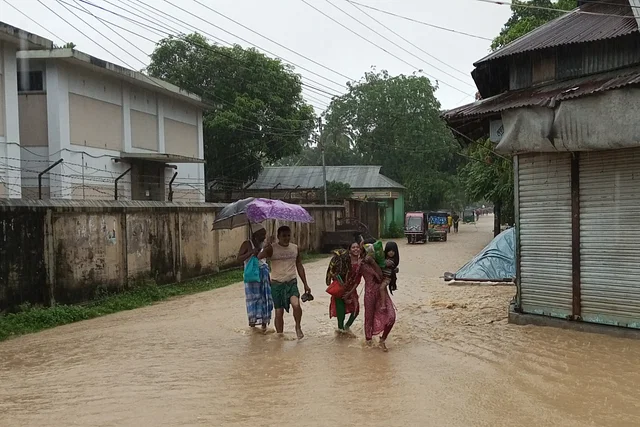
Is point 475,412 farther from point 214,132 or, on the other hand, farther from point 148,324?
point 214,132

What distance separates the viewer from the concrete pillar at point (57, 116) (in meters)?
18.3

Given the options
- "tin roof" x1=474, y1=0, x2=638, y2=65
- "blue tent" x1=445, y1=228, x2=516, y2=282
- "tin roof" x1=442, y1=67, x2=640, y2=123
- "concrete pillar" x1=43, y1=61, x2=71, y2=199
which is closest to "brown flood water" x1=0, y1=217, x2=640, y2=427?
"tin roof" x1=442, y1=67, x2=640, y2=123

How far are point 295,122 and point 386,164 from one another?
20.3 meters

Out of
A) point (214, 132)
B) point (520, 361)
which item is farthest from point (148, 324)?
point (214, 132)

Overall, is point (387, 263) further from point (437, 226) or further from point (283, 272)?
point (437, 226)

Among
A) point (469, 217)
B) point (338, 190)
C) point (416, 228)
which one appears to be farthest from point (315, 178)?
point (469, 217)

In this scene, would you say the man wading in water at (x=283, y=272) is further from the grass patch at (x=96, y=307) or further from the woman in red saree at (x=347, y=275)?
the grass patch at (x=96, y=307)

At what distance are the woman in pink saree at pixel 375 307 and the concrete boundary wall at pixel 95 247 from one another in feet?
12.5

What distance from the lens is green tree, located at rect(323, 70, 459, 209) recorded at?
160ft

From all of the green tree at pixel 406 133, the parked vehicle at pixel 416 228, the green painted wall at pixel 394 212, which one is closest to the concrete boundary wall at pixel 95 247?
the parked vehicle at pixel 416 228

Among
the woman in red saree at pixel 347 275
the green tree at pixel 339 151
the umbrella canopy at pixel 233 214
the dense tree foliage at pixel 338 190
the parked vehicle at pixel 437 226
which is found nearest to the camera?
the woman in red saree at pixel 347 275

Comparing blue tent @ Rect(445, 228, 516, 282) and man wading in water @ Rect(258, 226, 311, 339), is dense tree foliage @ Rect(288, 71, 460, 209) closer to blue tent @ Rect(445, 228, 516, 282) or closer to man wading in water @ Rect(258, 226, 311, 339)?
blue tent @ Rect(445, 228, 516, 282)

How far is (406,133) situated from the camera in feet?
161

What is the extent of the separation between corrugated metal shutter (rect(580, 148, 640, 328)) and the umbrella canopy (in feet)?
16.0
